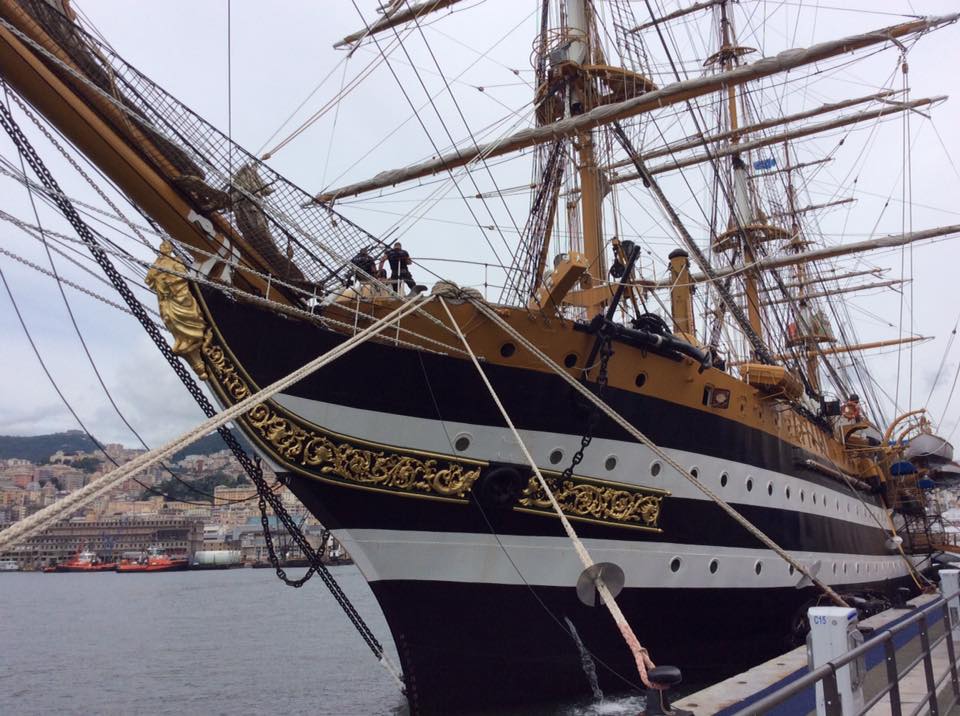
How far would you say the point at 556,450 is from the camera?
725 centimetres

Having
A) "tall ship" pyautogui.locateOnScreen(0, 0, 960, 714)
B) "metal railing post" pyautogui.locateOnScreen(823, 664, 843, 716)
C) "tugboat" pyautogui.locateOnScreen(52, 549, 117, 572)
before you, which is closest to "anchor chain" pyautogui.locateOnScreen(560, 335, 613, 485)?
"tall ship" pyautogui.locateOnScreen(0, 0, 960, 714)

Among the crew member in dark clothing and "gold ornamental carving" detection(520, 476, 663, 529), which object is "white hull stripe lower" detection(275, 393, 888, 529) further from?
the crew member in dark clothing

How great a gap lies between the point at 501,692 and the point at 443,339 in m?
3.24

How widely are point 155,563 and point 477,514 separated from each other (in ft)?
277

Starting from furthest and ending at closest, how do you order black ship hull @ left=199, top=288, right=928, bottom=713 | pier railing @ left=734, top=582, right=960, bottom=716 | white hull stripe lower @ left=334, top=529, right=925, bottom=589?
white hull stripe lower @ left=334, top=529, right=925, bottom=589
black ship hull @ left=199, top=288, right=928, bottom=713
pier railing @ left=734, top=582, right=960, bottom=716

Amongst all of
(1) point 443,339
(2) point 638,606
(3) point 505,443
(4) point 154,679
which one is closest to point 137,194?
(1) point 443,339

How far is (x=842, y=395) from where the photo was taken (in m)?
19.3

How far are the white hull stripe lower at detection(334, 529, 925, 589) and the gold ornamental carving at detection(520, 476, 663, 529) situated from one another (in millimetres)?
250

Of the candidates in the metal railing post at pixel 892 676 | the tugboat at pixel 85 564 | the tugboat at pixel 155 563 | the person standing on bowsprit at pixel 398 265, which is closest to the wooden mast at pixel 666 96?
the person standing on bowsprit at pixel 398 265

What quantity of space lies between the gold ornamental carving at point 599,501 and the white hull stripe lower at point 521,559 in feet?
0.82

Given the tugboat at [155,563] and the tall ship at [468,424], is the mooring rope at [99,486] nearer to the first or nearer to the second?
the tall ship at [468,424]

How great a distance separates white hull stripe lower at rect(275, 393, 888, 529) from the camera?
656cm

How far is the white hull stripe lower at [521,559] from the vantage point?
6.76m

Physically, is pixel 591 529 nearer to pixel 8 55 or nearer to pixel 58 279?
pixel 58 279
